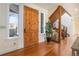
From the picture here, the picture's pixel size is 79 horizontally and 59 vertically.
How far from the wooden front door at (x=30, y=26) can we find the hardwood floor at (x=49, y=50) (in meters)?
0.19

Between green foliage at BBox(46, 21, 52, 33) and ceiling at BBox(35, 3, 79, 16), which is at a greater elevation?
ceiling at BBox(35, 3, 79, 16)

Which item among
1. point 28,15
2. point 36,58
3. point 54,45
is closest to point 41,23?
point 28,15

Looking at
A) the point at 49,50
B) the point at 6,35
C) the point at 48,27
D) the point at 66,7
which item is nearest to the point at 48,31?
the point at 48,27

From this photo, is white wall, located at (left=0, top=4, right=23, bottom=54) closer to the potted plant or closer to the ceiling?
the potted plant

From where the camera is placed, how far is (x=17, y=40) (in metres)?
4.07

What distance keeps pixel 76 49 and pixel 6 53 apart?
4.87 feet

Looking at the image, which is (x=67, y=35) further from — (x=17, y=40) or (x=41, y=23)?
(x=17, y=40)

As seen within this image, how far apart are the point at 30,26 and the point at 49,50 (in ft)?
2.35

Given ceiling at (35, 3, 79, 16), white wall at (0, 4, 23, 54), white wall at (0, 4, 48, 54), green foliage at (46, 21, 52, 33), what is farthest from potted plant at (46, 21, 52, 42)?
white wall at (0, 4, 23, 54)

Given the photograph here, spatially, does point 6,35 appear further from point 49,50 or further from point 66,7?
point 66,7

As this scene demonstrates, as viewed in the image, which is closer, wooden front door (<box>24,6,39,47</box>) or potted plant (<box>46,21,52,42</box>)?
potted plant (<box>46,21,52,42</box>)

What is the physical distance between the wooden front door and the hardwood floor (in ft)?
0.62

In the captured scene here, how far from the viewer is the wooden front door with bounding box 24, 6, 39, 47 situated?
3941 mm

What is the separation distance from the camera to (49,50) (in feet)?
12.3
